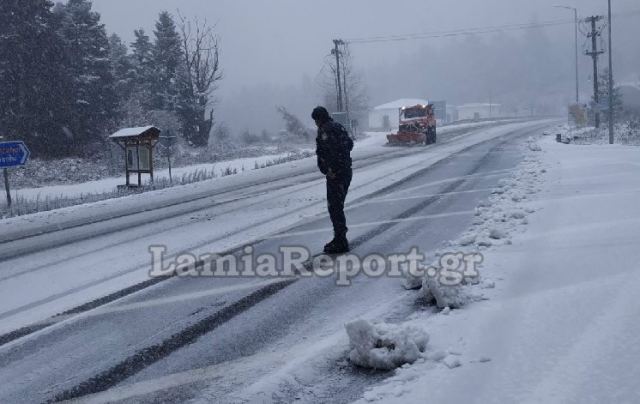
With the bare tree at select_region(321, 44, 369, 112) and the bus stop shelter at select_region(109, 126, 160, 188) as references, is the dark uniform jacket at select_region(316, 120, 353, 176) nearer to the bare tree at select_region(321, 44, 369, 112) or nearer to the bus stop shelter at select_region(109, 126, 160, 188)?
the bus stop shelter at select_region(109, 126, 160, 188)

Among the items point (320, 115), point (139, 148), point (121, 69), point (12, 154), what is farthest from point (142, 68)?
point (320, 115)

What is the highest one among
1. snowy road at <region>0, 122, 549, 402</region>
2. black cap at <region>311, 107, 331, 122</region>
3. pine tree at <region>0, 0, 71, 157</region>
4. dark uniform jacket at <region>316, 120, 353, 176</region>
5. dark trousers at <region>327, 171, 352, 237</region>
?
pine tree at <region>0, 0, 71, 157</region>

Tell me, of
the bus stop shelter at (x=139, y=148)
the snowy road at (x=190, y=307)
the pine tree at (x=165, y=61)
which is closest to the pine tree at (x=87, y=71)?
the pine tree at (x=165, y=61)

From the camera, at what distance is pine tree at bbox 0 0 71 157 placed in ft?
114

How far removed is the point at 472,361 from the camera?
3545 millimetres

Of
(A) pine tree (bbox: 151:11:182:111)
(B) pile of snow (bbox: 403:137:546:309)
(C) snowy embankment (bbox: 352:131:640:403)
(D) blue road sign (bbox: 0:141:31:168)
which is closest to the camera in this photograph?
(C) snowy embankment (bbox: 352:131:640:403)

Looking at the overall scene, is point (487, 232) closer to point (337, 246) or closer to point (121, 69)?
point (337, 246)

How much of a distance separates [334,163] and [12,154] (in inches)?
448

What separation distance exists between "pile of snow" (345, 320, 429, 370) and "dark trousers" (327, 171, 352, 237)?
11.2 feet

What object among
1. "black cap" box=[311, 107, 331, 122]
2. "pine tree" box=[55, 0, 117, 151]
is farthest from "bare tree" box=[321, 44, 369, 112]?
"black cap" box=[311, 107, 331, 122]

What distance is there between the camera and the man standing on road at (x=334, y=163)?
7344 mm

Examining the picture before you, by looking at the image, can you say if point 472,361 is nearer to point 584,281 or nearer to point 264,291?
point 584,281

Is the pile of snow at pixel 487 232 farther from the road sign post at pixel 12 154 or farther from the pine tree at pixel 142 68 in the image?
the pine tree at pixel 142 68

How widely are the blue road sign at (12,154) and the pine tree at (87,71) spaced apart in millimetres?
22718
